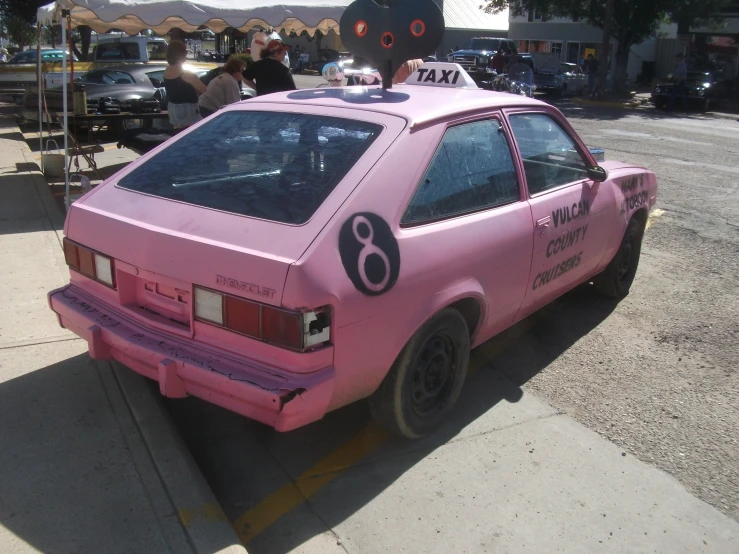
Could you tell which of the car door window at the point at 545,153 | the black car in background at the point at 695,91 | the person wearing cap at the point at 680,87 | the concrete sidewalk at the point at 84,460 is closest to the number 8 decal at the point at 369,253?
the concrete sidewalk at the point at 84,460

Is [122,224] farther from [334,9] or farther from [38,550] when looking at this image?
[334,9]

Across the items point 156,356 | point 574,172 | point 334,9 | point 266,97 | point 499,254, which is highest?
point 334,9

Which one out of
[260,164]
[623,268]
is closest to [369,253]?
[260,164]

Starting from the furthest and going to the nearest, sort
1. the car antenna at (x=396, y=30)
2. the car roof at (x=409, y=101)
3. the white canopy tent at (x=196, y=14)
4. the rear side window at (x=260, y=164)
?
the white canopy tent at (x=196, y=14), the car antenna at (x=396, y=30), the car roof at (x=409, y=101), the rear side window at (x=260, y=164)

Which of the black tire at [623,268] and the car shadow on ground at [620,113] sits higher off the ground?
the car shadow on ground at [620,113]

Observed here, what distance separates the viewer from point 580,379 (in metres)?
4.60

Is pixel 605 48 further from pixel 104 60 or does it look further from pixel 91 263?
pixel 91 263

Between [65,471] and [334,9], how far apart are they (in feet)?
29.5

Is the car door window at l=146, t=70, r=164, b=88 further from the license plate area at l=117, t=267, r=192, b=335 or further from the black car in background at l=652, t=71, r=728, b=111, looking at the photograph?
the black car in background at l=652, t=71, r=728, b=111

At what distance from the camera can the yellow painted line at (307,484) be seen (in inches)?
124

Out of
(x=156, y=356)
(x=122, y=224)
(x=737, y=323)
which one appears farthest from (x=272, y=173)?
(x=737, y=323)

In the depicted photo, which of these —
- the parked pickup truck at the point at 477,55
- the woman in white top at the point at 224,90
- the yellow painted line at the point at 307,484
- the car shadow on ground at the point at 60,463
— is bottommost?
the yellow painted line at the point at 307,484

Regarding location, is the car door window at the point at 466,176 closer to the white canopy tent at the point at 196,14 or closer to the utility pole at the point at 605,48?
the white canopy tent at the point at 196,14

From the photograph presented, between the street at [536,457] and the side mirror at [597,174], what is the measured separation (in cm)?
115
